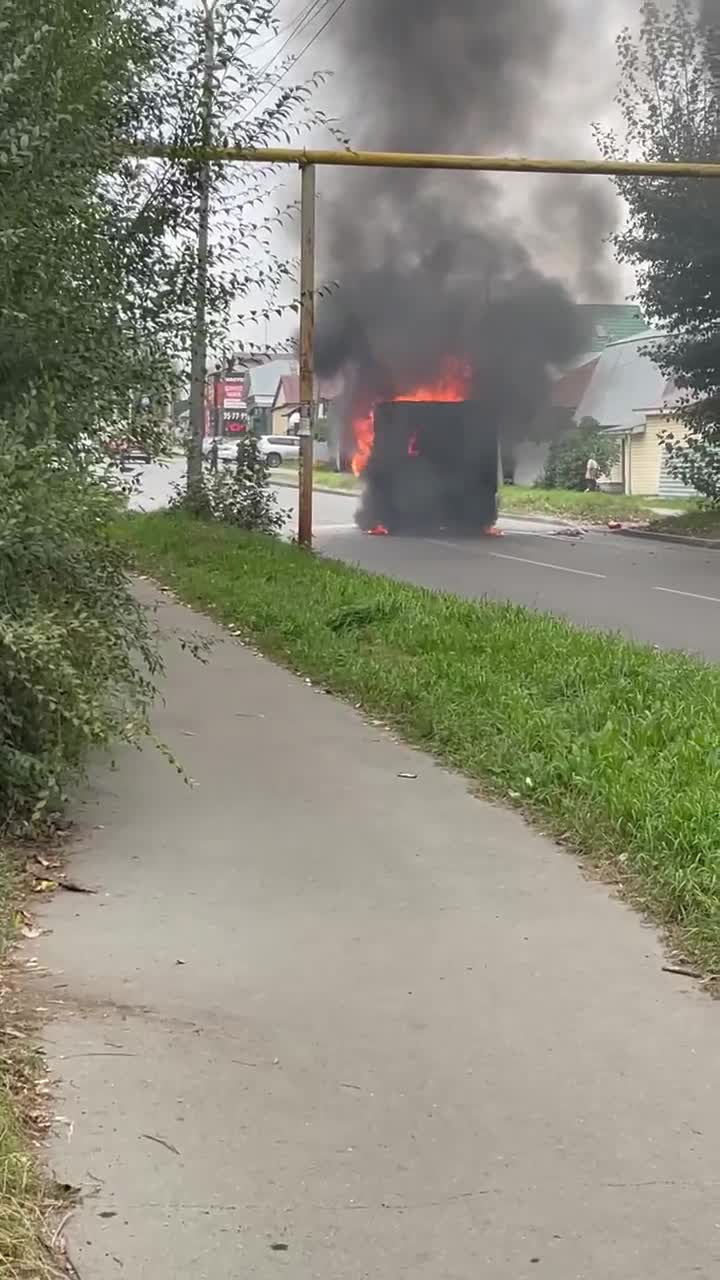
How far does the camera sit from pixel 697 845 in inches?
183

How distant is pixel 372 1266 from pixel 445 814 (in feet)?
10.3

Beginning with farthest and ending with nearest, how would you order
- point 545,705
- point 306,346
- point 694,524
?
point 694,524, point 306,346, point 545,705

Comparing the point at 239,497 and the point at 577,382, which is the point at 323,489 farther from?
the point at 239,497

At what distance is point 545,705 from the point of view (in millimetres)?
6855

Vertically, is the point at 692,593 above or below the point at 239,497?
below

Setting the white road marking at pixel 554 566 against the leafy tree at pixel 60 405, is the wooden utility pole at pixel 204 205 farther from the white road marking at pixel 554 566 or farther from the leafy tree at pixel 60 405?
the white road marking at pixel 554 566

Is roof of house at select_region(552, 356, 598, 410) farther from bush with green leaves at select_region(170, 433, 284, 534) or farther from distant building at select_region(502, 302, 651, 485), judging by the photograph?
bush with green leaves at select_region(170, 433, 284, 534)

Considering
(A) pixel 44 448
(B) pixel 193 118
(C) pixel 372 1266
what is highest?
(B) pixel 193 118

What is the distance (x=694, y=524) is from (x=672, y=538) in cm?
99

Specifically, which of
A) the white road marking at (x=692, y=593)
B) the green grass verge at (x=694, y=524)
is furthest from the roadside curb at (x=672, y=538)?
the white road marking at (x=692, y=593)

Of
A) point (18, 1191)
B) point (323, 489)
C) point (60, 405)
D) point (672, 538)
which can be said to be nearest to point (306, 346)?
point (60, 405)

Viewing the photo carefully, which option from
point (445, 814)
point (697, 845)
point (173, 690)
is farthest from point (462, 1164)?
point (173, 690)

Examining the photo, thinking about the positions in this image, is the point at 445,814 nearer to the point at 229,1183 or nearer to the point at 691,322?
the point at 229,1183

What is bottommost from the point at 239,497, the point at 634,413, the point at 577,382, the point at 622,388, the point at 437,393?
the point at 239,497
